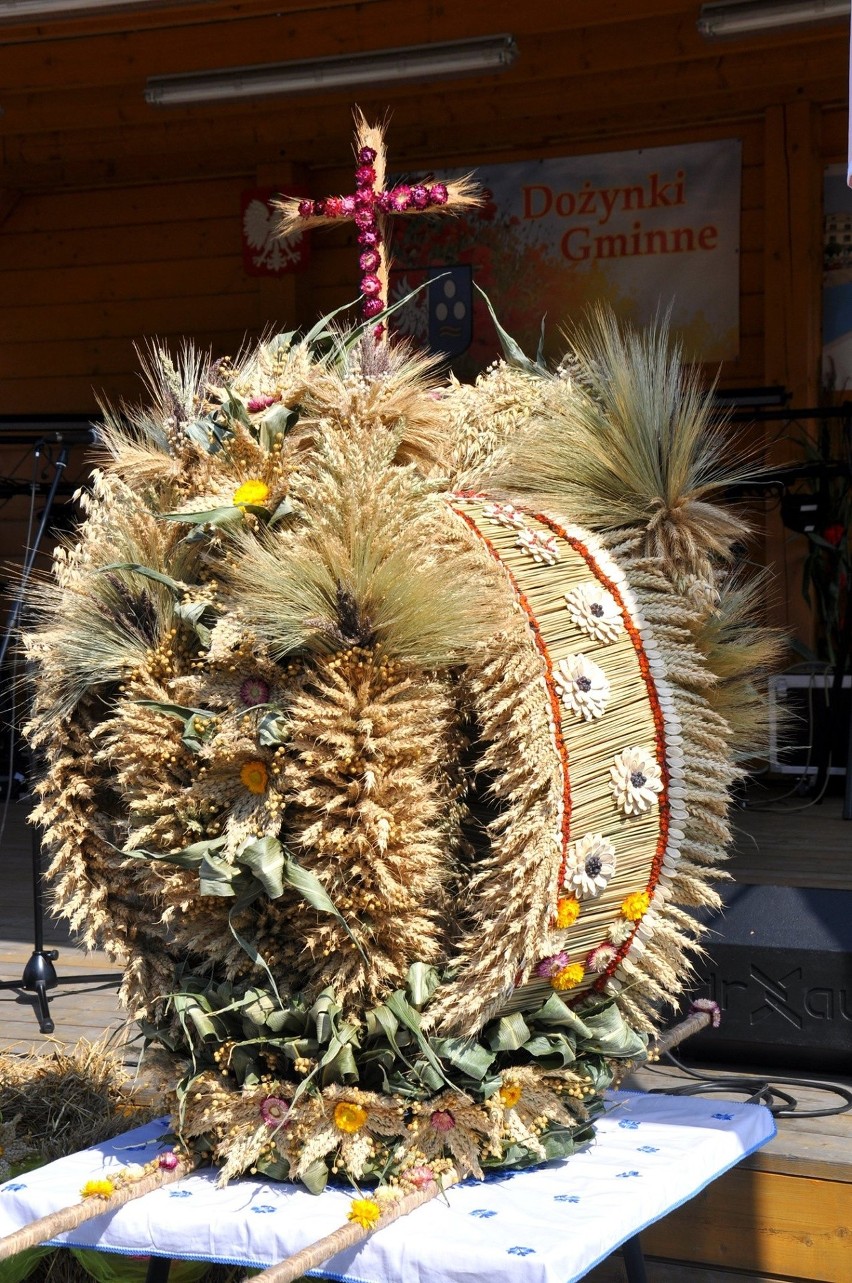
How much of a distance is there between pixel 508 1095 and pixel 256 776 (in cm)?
42

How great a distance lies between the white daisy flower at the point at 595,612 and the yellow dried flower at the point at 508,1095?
0.47m

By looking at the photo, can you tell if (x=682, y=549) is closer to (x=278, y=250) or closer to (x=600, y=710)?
(x=600, y=710)

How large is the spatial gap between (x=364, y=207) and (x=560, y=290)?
4.49 meters

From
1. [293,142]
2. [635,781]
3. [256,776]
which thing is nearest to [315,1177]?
[256,776]

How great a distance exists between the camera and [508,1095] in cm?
140

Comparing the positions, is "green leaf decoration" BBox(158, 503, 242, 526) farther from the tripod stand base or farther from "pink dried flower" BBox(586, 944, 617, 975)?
the tripod stand base

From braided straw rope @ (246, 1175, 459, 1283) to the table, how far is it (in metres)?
0.02

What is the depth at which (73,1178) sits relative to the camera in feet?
4.82

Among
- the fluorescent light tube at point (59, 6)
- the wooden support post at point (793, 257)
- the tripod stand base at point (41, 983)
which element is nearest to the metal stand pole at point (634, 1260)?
the tripod stand base at point (41, 983)

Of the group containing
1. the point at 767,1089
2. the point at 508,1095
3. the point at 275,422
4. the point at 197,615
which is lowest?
the point at 767,1089

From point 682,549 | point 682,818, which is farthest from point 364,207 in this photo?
point 682,818

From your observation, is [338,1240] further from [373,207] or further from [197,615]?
[373,207]

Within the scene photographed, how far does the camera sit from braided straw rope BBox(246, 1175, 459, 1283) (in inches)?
45.6

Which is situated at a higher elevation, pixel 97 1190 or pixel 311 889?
pixel 311 889
